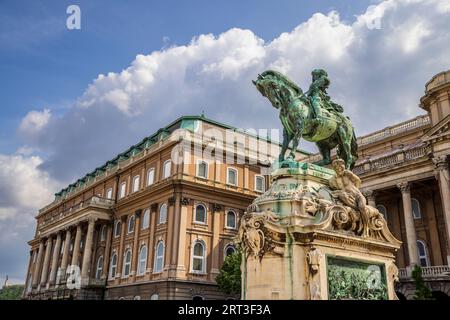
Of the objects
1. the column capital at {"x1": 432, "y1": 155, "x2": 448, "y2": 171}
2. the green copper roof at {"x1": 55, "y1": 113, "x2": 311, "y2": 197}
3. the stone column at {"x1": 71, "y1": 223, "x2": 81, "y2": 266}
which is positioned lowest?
the stone column at {"x1": 71, "y1": 223, "x2": 81, "y2": 266}

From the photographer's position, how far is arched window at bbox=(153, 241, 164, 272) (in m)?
41.4

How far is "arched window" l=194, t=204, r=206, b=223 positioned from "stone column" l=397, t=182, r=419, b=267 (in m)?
18.1

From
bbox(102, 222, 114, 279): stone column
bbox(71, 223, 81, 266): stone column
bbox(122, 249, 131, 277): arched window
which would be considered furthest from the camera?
bbox(71, 223, 81, 266): stone column

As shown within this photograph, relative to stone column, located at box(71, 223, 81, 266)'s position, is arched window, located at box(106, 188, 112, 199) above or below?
above

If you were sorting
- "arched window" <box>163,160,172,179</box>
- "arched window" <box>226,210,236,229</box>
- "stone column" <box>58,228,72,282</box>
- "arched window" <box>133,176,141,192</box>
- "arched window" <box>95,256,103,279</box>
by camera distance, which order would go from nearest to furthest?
"arched window" <box>226,210,236,229</box>, "arched window" <box>163,160,172,179</box>, "arched window" <box>133,176,141,192</box>, "arched window" <box>95,256,103,279</box>, "stone column" <box>58,228,72,282</box>

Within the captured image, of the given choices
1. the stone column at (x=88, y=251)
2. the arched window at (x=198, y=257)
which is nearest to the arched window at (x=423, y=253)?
the arched window at (x=198, y=257)

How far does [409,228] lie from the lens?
34.9 meters

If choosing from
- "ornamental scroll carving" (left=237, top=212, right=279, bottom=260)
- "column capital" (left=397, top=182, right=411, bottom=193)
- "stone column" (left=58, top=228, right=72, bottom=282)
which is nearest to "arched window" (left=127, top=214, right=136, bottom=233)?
"stone column" (left=58, top=228, right=72, bottom=282)

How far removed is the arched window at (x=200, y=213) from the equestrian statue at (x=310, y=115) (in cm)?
3294

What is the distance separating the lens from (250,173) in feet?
160

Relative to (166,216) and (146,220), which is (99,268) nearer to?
(146,220)

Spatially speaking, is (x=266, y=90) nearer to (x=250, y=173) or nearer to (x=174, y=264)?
(x=174, y=264)

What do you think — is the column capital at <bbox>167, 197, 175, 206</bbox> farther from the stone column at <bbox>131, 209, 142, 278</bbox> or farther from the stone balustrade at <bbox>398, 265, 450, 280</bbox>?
the stone balustrade at <bbox>398, 265, 450, 280</bbox>
